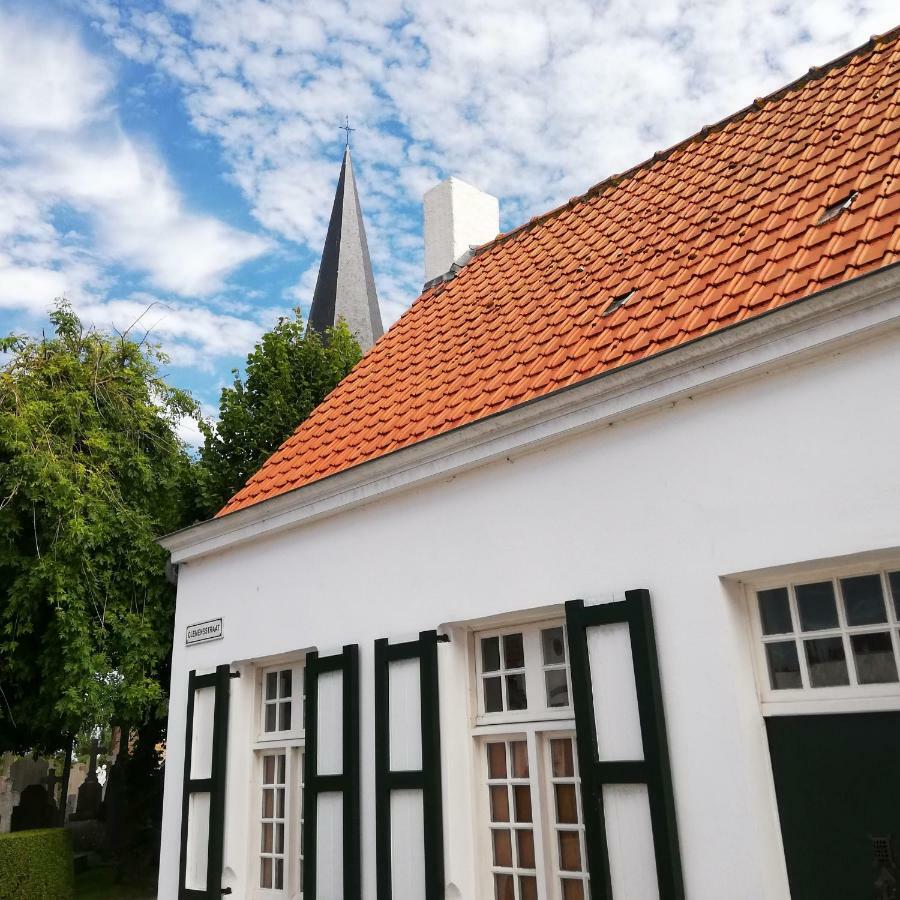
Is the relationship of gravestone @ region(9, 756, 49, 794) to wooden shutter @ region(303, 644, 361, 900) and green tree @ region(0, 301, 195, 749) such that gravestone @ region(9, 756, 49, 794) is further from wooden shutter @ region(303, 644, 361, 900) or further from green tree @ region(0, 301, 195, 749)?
wooden shutter @ region(303, 644, 361, 900)

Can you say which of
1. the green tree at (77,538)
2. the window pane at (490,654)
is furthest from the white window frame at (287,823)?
the green tree at (77,538)

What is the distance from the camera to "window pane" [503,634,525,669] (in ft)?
16.7

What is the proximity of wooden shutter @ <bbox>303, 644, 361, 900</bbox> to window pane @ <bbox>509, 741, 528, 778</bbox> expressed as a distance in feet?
3.81

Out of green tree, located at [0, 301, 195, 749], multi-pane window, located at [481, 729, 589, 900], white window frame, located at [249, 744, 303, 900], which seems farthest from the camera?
green tree, located at [0, 301, 195, 749]

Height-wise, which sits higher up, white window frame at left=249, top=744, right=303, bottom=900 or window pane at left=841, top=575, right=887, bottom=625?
window pane at left=841, top=575, right=887, bottom=625

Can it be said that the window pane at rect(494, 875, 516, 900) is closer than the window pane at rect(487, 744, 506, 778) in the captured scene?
Yes

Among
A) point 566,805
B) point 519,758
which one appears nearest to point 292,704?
point 519,758

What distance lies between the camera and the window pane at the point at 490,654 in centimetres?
523

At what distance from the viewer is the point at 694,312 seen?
4902 millimetres

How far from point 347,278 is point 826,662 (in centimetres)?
2199

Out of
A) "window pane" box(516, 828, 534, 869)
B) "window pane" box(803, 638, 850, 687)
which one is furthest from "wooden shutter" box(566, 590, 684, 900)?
"window pane" box(803, 638, 850, 687)

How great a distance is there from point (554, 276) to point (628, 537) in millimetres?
3285

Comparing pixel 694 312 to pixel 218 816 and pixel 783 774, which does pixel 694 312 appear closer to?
pixel 783 774

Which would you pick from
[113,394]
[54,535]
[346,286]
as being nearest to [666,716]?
[54,535]
